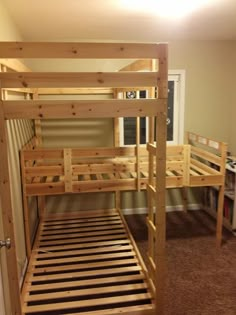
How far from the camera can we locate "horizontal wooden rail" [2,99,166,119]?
1.69 meters

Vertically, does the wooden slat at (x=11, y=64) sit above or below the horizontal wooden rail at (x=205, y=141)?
above

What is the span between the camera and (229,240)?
334 centimetres

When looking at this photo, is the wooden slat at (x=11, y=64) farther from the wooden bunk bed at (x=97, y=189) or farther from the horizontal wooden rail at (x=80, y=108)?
the horizontal wooden rail at (x=80, y=108)

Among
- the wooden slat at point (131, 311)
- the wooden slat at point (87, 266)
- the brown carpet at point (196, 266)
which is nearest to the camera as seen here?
the wooden slat at point (131, 311)

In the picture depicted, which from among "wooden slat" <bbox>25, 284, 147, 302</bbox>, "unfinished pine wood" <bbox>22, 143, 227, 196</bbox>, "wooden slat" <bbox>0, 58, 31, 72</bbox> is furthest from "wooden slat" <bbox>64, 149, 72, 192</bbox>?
"wooden slat" <bbox>25, 284, 147, 302</bbox>

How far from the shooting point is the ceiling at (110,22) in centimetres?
241

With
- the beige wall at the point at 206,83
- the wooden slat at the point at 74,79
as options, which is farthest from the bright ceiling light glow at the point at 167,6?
the beige wall at the point at 206,83

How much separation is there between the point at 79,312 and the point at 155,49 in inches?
75.7

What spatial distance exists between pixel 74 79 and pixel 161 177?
0.83 metres

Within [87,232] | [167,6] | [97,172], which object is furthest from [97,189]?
[167,6]

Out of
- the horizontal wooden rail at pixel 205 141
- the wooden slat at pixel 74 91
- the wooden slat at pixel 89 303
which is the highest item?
the wooden slat at pixel 74 91

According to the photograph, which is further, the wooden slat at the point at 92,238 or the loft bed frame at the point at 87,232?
the wooden slat at the point at 92,238

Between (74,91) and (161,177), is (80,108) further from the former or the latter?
(74,91)

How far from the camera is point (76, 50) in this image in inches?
66.6
